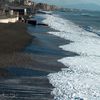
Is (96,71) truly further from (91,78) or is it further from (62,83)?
(62,83)

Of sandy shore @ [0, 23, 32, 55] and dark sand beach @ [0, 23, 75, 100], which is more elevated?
dark sand beach @ [0, 23, 75, 100]

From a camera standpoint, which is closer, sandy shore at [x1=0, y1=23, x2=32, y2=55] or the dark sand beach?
the dark sand beach

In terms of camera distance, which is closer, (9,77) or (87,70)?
(9,77)

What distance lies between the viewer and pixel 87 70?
20.8 metres

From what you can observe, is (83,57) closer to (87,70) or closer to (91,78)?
(87,70)

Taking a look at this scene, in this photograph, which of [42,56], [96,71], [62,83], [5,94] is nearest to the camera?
[5,94]

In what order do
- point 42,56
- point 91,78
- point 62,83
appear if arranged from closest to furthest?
point 62,83, point 91,78, point 42,56

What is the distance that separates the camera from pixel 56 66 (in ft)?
71.6

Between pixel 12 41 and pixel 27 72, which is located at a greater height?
pixel 27 72

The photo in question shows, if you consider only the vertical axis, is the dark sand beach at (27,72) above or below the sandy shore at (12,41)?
above

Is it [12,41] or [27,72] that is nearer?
[27,72]

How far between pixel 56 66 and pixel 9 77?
15.8 ft

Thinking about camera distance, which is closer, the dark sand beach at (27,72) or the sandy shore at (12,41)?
the dark sand beach at (27,72)

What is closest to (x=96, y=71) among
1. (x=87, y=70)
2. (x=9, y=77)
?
(x=87, y=70)
